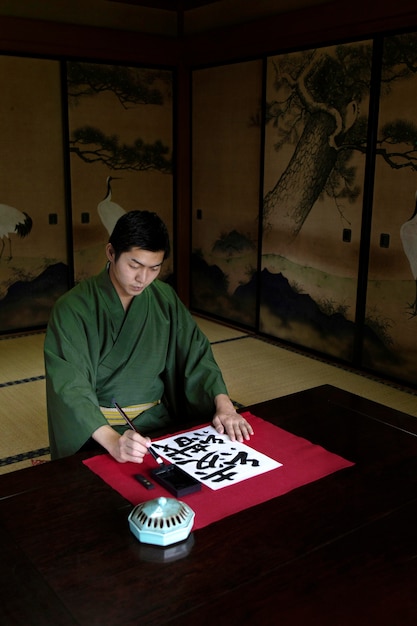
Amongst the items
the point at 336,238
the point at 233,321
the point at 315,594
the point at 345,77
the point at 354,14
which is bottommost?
the point at 233,321

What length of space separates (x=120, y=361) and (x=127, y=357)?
25 millimetres

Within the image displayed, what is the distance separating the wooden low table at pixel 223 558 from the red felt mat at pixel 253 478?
28 mm

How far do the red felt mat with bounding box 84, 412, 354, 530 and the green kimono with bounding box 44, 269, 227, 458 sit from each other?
0.21m

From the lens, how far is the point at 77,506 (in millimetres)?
1335

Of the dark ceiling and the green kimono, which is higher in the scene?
the dark ceiling

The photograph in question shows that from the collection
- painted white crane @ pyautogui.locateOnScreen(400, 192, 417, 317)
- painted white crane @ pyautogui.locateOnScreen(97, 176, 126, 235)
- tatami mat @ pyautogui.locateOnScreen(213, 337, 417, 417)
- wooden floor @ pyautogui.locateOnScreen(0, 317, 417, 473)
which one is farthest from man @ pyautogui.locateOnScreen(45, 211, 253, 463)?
painted white crane @ pyautogui.locateOnScreen(97, 176, 126, 235)

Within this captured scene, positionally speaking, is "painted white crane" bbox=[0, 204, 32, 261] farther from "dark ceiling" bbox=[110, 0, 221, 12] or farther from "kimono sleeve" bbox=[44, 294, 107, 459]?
"kimono sleeve" bbox=[44, 294, 107, 459]

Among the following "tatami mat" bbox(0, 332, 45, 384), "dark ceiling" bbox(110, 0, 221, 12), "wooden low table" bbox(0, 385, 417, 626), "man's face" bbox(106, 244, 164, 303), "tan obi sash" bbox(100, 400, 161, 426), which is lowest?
"tatami mat" bbox(0, 332, 45, 384)

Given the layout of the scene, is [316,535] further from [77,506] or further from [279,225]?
[279,225]

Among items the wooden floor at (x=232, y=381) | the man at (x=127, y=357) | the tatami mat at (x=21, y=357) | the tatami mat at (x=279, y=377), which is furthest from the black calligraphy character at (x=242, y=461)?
the tatami mat at (x=21, y=357)

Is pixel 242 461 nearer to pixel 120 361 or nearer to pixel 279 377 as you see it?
pixel 120 361

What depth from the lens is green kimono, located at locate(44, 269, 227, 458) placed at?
1741 millimetres

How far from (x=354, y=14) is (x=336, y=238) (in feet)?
4.55

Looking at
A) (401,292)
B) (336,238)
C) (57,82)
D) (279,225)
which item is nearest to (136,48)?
(57,82)
